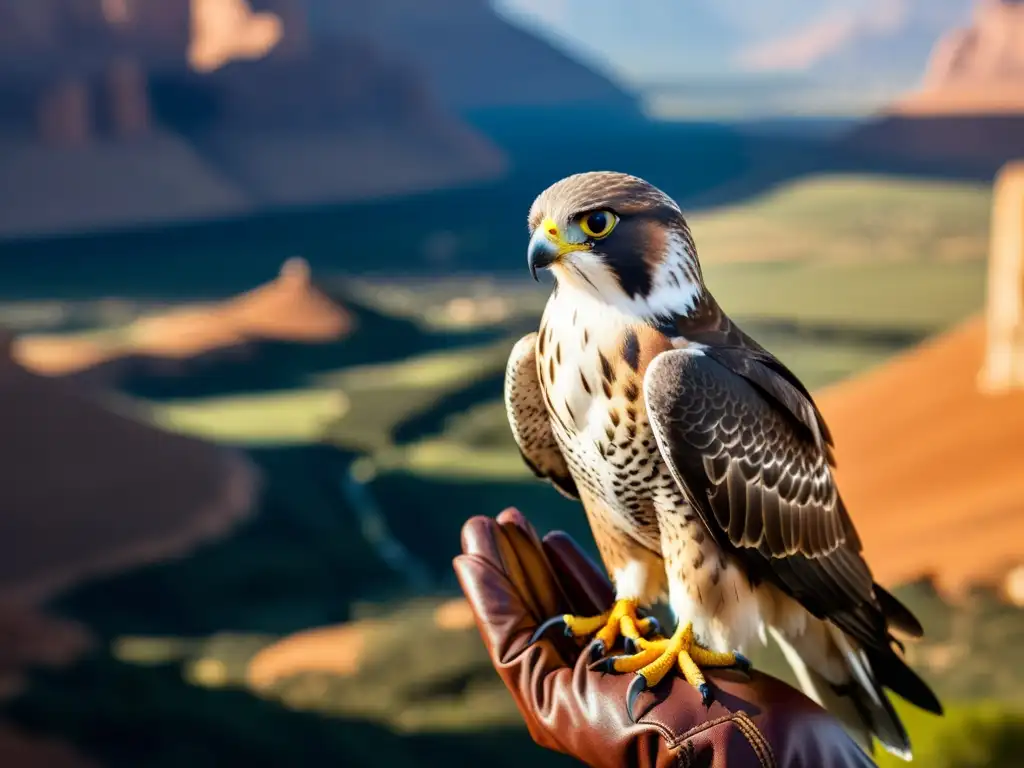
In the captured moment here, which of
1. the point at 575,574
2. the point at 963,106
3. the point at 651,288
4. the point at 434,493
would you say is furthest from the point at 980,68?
the point at 651,288

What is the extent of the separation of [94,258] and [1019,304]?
6.83m

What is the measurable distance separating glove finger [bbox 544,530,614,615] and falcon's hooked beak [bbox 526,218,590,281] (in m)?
0.45

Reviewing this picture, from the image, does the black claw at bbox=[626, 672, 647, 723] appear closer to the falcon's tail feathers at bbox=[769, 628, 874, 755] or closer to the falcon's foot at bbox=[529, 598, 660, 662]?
the falcon's foot at bbox=[529, 598, 660, 662]

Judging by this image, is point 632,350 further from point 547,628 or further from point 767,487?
point 547,628

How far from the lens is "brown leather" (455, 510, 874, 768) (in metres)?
1.20

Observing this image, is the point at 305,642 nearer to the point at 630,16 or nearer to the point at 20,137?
the point at 20,137

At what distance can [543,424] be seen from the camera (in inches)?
53.5

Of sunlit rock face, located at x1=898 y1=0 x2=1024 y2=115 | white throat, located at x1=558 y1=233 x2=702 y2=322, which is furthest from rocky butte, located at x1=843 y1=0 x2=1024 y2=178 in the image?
white throat, located at x1=558 y1=233 x2=702 y2=322

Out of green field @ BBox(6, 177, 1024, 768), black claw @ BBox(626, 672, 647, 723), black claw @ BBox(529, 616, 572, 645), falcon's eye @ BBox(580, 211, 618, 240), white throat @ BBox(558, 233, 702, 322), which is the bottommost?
green field @ BBox(6, 177, 1024, 768)

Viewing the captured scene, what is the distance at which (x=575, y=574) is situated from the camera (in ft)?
4.69

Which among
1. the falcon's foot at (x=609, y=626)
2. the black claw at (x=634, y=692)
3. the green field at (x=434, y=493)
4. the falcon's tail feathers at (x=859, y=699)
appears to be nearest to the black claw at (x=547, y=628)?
the falcon's foot at (x=609, y=626)

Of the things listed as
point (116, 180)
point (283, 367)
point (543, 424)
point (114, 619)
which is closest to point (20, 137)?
point (116, 180)

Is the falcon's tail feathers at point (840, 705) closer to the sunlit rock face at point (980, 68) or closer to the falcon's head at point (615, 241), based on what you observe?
the falcon's head at point (615, 241)

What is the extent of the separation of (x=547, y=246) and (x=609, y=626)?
48 centimetres
